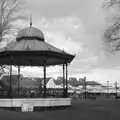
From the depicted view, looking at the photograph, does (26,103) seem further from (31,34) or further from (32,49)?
(31,34)

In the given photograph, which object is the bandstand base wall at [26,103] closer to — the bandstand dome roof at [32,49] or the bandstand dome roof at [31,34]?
the bandstand dome roof at [32,49]

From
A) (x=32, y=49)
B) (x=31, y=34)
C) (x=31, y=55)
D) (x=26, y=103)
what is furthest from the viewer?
(x=31, y=34)

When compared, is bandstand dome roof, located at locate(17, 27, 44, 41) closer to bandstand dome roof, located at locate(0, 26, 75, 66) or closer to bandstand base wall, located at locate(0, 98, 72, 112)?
bandstand dome roof, located at locate(0, 26, 75, 66)

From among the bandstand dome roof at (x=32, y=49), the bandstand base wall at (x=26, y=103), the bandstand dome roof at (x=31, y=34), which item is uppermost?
the bandstand dome roof at (x=31, y=34)

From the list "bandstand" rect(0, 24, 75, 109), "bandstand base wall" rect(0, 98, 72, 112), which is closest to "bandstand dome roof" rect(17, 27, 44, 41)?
"bandstand" rect(0, 24, 75, 109)

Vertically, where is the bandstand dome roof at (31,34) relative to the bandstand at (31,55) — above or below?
above

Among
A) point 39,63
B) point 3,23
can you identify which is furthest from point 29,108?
point 3,23

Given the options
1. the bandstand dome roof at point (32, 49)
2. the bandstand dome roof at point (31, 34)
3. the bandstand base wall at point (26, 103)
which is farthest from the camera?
the bandstand dome roof at point (31, 34)

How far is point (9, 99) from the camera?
27562mm

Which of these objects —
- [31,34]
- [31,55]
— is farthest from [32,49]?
[31,34]

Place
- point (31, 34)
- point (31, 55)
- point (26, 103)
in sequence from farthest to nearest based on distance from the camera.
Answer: point (31, 34) < point (31, 55) < point (26, 103)

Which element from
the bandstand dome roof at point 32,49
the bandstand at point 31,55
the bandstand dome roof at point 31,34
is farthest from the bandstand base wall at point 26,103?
the bandstand dome roof at point 31,34

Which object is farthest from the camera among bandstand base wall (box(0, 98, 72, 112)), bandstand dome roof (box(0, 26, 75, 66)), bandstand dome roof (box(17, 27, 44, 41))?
bandstand dome roof (box(17, 27, 44, 41))

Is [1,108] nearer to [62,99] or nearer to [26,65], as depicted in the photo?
[62,99]
